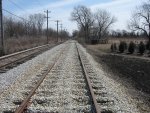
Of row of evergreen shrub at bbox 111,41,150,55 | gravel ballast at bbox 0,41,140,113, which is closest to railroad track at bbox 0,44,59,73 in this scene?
gravel ballast at bbox 0,41,140,113

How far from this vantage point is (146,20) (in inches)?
3088

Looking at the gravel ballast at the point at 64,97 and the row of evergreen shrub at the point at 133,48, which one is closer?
the gravel ballast at the point at 64,97

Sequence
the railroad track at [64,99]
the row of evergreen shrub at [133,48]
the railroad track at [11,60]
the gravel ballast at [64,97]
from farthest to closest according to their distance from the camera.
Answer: the row of evergreen shrub at [133,48], the railroad track at [11,60], the gravel ballast at [64,97], the railroad track at [64,99]

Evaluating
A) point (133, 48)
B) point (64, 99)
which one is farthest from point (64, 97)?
point (133, 48)

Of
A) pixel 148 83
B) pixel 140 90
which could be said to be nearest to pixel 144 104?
pixel 140 90

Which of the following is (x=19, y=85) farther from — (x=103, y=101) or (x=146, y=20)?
(x=146, y=20)

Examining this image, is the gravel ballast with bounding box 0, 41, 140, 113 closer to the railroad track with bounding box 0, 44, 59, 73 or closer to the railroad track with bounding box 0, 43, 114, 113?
the railroad track with bounding box 0, 43, 114, 113

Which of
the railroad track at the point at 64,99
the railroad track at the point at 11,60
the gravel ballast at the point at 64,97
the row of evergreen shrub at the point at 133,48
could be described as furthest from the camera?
the row of evergreen shrub at the point at 133,48

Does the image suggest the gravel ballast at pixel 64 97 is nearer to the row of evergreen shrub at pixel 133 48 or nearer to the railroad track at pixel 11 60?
the railroad track at pixel 11 60

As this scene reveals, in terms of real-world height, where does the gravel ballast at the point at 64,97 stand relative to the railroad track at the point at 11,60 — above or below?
above

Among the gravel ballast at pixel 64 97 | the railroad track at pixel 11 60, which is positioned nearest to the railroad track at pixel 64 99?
the gravel ballast at pixel 64 97

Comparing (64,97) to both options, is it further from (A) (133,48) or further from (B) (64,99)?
(A) (133,48)

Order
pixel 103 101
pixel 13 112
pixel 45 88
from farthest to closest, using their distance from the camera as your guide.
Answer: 1. pixel 45 88
2. pixel 103 101
3. pixel 13 112

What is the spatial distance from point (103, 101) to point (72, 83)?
3641mm
